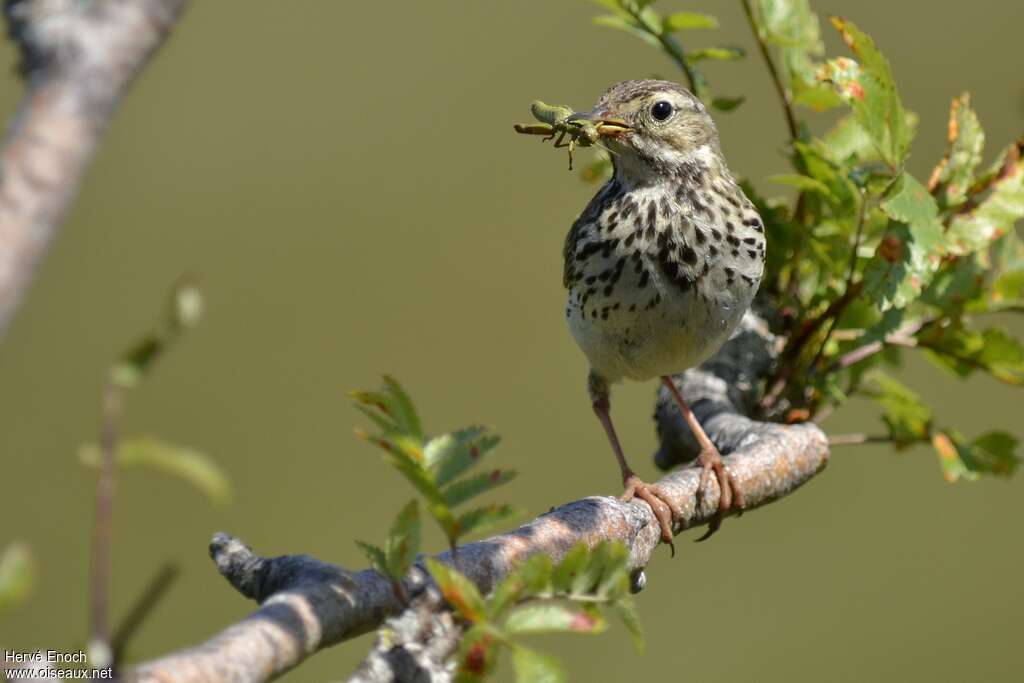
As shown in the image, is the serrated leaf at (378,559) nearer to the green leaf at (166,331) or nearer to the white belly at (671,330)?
the green leaf at (166,331)

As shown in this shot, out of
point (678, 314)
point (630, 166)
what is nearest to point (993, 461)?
point (678, 314)

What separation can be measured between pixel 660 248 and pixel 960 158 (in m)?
0.81

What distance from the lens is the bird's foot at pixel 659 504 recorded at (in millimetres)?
2879

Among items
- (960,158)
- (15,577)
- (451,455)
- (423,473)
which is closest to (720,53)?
(960,158)

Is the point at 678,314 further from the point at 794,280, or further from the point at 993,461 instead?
the point at 993,461

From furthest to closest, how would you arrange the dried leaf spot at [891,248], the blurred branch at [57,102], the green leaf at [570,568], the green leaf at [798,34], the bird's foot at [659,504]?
1. the green leaf at [798,34]
2. the dried leaf spot at [891,248]
3. the bird's foot at [659,504]
4. the green leaf at [570,568]
5. the blurred branch at [57,102]

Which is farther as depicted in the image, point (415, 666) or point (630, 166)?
point (630, 166)

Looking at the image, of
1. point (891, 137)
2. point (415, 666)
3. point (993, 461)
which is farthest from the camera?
point (993, 461)

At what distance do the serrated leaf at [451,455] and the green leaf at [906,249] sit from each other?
1410 mm

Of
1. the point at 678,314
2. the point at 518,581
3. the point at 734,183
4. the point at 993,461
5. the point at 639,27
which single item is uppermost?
the point at 639,27

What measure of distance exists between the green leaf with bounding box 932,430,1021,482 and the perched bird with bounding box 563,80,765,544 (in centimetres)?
63

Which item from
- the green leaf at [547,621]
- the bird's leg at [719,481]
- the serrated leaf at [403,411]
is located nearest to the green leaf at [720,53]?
the bird's leg at [719,481]

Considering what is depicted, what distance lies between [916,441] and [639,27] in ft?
4.59

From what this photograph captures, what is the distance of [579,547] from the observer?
1675 millimetres
